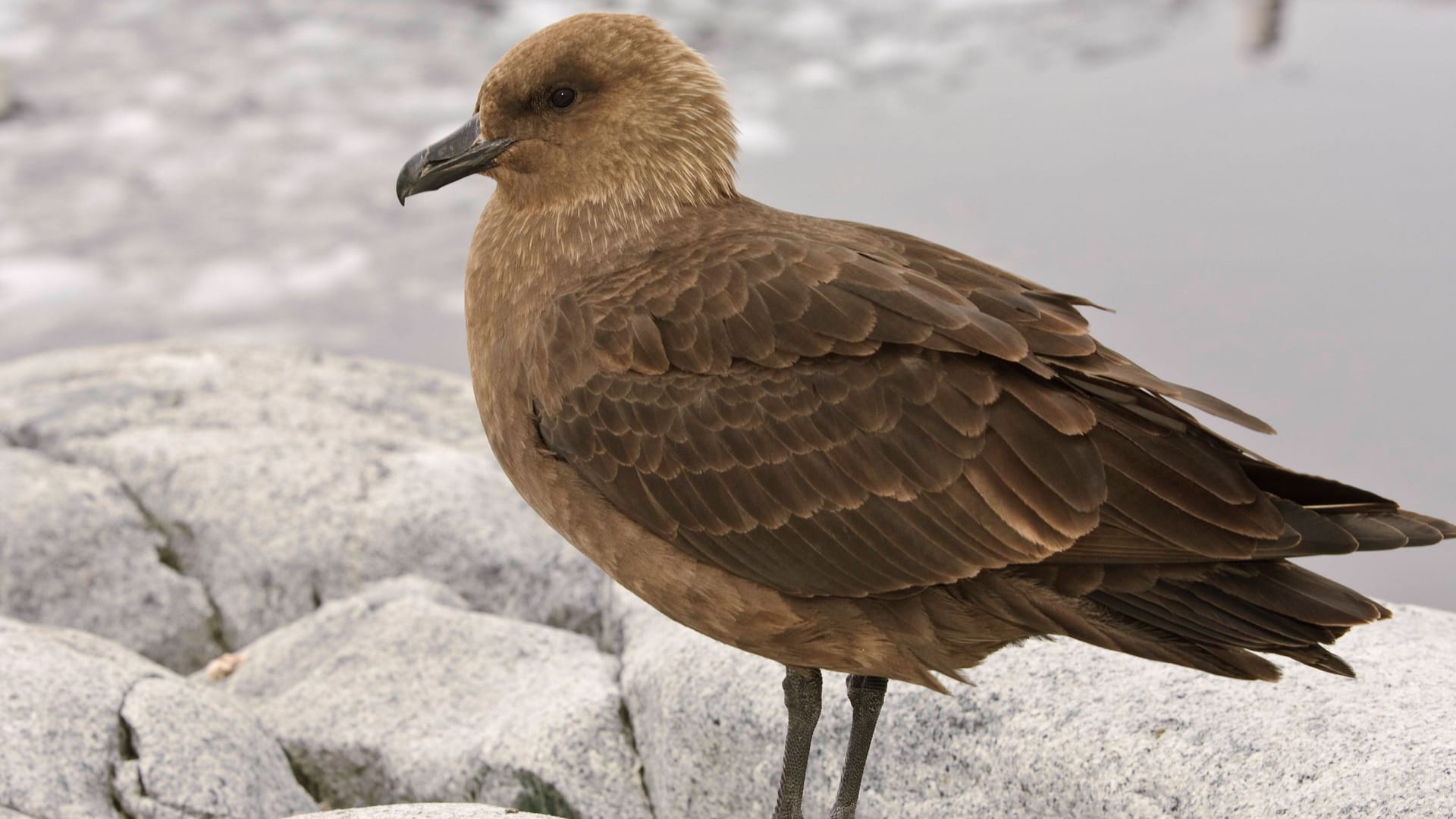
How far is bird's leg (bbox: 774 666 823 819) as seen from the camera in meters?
3.92

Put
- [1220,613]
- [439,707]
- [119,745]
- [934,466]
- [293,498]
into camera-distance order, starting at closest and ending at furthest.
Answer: [1220,613], [934,466], [119,745], [439,707], [293,498]

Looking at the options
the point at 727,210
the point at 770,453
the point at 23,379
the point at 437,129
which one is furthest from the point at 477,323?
the point at 437,129

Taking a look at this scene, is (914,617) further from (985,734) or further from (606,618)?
(606,618)

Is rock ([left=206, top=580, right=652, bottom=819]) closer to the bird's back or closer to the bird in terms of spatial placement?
the bird

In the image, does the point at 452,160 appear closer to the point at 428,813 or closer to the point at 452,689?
the point at 428,813

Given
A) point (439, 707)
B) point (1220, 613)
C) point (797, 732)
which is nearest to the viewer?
point (1220, 613)

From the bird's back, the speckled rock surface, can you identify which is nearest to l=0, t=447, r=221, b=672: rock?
the speckled rock surface

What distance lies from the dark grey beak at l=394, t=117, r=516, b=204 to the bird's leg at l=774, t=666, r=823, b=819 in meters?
1.70

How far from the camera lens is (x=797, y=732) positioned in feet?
13.0

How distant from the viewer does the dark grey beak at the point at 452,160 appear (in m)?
4.05

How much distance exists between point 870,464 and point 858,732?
97 cm

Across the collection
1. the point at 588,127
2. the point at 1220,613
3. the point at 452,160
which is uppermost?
the point at 588,127

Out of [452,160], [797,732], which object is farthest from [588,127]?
[797,732]

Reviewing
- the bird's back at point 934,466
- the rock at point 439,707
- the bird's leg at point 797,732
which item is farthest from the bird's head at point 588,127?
the rock at point 439,707
